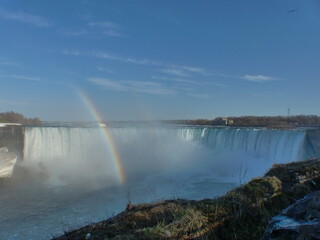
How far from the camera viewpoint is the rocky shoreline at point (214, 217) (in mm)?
3328

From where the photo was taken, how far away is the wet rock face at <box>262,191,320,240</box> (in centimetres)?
210

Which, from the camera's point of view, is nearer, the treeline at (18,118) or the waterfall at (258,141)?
the waterfall at (258,141)

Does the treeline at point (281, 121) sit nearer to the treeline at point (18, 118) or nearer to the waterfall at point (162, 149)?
the waterfall at point (162, 149)

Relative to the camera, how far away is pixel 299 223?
2215 millimetres

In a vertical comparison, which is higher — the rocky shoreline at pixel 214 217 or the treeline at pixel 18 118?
the treeline at pixel 18 118

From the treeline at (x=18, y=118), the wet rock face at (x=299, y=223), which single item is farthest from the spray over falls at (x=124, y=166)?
the treeline at (x=18, y=118)

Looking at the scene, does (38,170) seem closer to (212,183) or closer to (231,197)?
(212,183)

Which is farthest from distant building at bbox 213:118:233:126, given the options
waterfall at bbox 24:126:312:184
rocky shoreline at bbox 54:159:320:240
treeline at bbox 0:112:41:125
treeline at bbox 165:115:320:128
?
rocky shoreline at bbox 54:159:320:240

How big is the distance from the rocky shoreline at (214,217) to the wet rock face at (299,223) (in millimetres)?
953

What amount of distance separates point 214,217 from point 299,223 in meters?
1.58

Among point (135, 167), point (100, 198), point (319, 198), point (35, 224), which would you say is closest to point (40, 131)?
point (135, 167)

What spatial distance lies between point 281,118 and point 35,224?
41.3 m

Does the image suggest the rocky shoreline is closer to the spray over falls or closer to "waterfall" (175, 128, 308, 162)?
the spray over falls

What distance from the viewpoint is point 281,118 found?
4553 centimetres
